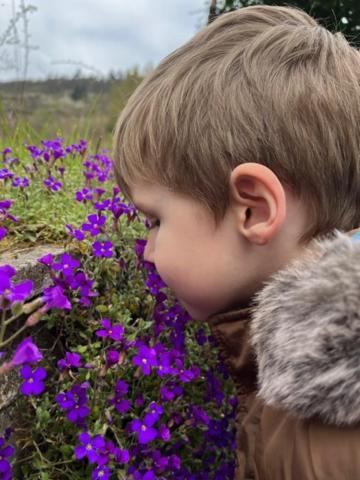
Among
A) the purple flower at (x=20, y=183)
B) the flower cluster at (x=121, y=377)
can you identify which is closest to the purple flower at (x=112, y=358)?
the flower cluster at (x=121, y=377)

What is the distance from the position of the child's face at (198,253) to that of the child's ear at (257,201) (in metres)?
0.03

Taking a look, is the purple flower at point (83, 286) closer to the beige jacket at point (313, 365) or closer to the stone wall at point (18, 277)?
the stone wall at point (18, 277)

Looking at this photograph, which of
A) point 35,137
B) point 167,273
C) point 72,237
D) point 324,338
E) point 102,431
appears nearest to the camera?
point 324,338

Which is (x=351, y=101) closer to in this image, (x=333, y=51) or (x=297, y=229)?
(x=333, y=51)

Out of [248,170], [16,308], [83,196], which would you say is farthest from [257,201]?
[83,196]

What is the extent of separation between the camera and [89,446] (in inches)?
57.7

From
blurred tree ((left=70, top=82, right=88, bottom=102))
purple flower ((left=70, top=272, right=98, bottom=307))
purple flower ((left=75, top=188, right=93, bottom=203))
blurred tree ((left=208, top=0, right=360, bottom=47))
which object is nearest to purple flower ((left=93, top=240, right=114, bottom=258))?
purple flower ((left=70, top=272, right=98, bottom=307))

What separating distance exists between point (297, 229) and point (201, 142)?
0.28 meters

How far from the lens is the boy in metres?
1.20

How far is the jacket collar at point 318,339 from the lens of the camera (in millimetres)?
912

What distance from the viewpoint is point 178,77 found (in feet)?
4.40

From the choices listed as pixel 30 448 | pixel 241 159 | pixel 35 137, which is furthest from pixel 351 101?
pixel 35 137

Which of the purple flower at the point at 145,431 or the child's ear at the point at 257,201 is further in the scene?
the purple flower at the point at 145,431

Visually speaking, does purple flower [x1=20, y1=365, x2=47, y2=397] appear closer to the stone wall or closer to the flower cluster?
the flower cluster
